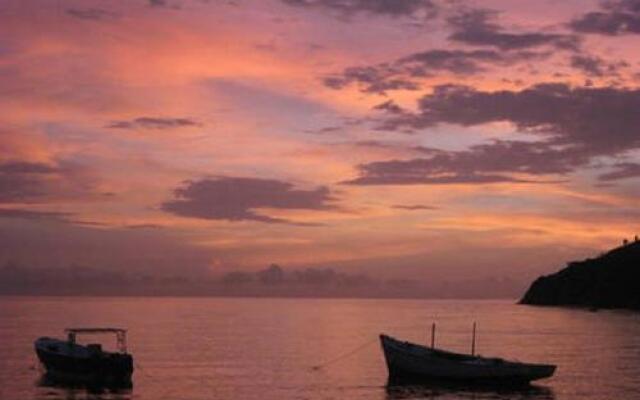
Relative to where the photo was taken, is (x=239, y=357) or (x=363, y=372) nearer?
(x=363, y=372)

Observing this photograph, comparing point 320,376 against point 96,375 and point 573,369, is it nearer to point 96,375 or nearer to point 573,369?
point 96,375

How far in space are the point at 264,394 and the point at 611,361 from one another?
56303 millimetres

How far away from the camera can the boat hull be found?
75.8 metres

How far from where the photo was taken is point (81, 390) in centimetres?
7388

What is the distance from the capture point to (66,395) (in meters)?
71.1

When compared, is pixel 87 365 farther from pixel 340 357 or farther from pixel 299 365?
pixel 340 357

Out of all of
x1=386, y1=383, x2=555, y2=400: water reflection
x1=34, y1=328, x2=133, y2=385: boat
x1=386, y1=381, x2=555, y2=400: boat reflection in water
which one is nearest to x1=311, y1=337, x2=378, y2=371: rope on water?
x1=386, y1=381, x2=555, y2=400: boat reflection in water

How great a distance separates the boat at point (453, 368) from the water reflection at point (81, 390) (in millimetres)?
26345

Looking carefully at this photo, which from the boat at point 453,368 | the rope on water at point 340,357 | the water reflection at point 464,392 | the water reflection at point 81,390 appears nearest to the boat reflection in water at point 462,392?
the water reflection at point 464,392

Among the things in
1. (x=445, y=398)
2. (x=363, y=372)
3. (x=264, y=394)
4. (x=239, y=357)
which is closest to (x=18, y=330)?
(x=239, y=357)

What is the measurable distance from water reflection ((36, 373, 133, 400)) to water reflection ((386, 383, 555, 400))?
23.8m

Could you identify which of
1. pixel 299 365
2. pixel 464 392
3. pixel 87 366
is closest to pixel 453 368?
pixel 464 392

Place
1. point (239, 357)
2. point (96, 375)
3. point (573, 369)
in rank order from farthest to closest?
point (239, 357), point (573, 369), point (96, 375)

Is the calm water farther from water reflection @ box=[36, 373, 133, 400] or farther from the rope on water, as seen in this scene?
the rope on water
